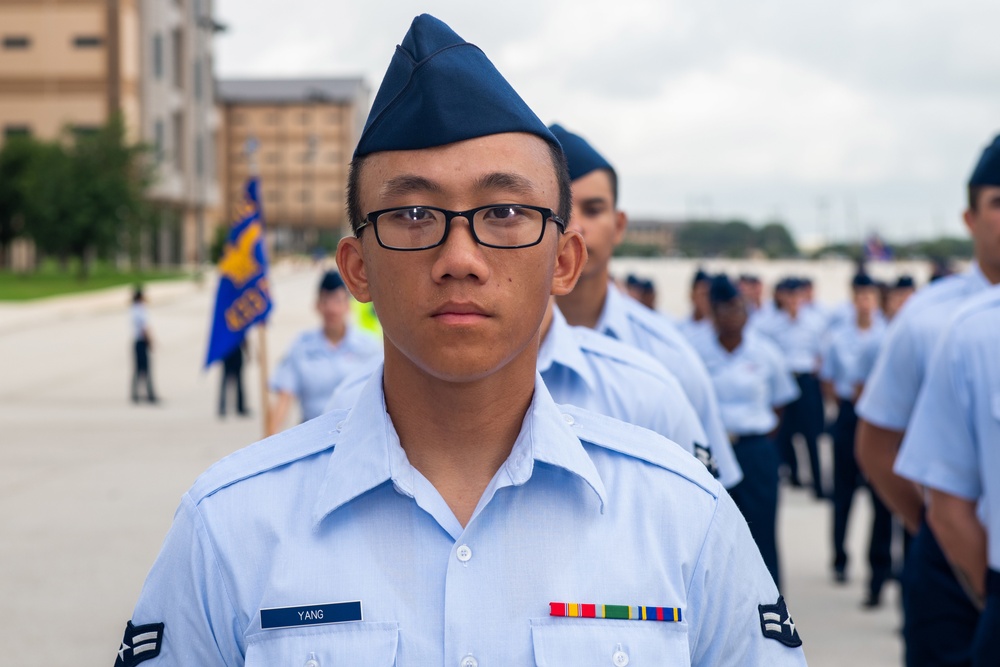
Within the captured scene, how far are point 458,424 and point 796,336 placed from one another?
12.6 metres

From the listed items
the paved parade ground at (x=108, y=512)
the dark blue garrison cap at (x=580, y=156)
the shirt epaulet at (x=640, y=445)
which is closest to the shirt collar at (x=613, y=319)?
the dark blue garrison cap at (x=580, y=156)

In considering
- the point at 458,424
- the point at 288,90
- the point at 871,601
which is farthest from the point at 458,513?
the point at 288,90

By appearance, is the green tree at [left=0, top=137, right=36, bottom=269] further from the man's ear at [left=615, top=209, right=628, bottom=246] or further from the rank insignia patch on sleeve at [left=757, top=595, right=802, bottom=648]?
the rank insignia patch on sleeve at [left=757, top=595, right=802, bottom=648]

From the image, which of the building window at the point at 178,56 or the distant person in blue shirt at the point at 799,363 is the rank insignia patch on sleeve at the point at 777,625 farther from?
the building window at the point at 178,56

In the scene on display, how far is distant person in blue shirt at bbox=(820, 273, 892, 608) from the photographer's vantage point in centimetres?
850

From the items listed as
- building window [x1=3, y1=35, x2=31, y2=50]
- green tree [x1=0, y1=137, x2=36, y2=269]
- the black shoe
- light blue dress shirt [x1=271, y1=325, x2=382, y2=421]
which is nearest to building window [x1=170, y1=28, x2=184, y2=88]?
building window [x1=3, y1=35, x2=31, y2=50]

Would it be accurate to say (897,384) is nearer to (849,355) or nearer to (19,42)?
(849,355)

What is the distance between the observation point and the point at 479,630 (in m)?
1.87

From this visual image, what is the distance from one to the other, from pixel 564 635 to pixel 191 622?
1.77 ft

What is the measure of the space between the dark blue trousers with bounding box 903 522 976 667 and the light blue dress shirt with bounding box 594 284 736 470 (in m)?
0.74

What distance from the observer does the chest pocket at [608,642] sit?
6.15 feet

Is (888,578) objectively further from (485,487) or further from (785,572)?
(485,487)

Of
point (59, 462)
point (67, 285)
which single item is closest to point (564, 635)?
point (59, 462)

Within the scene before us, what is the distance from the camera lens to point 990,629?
350cm
